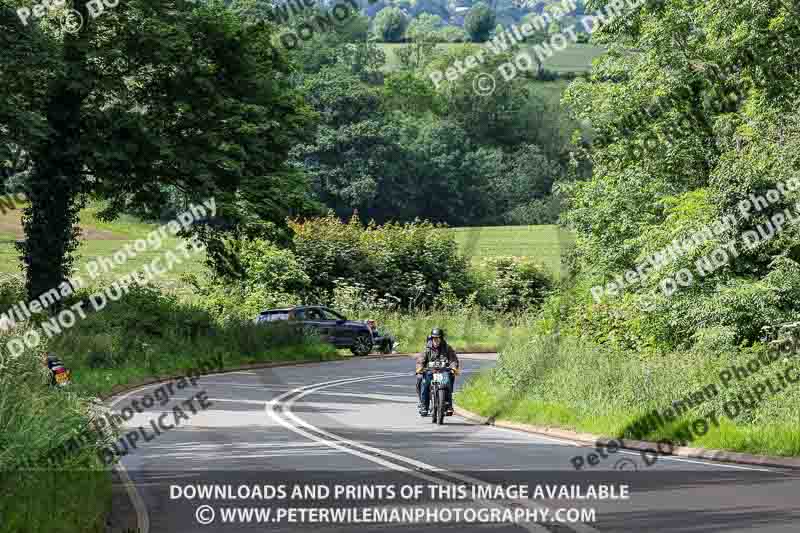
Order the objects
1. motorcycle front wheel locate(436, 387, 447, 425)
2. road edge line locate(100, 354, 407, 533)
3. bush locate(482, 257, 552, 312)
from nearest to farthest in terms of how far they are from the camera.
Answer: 1. road edge line locate(100, 354, 407, 533)
2. motorcycle front wheel locate(436, 387, 447, 425)
3. bush locate(482, 257, 552, 312)

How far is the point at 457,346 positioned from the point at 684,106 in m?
22.7

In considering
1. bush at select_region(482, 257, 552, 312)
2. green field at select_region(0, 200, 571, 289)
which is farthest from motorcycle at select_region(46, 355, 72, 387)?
bush at select_region(482, 257, 552, 312)

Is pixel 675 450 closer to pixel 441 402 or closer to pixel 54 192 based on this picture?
pixel 441 402

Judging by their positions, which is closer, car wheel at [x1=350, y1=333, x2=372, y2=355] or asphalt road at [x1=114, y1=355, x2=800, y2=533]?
asphalt road at [x1=114, y1=355, x2=800, y2=533]

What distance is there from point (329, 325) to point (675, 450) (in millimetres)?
32153

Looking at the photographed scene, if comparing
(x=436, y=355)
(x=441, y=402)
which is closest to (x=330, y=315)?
(x=441, y=402)

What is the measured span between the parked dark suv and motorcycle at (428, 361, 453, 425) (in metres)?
24.7

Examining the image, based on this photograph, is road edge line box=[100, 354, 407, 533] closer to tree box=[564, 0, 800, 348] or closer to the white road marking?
the white road marking

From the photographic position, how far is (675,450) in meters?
18.3

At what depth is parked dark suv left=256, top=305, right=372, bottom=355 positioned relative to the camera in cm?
4906

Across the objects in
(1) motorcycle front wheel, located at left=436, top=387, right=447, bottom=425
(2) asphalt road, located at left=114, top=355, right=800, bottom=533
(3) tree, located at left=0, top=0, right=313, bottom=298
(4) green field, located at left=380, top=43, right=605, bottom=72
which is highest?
(4) green field, located at left=380, top=43, right=605, bottom=72

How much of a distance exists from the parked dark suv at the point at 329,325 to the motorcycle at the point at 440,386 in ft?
81.0

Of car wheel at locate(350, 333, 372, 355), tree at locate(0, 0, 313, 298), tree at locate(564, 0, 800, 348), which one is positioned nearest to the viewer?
tree at locate(564, 0, 800, 348)

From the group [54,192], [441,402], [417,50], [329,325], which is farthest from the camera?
[417,50]
